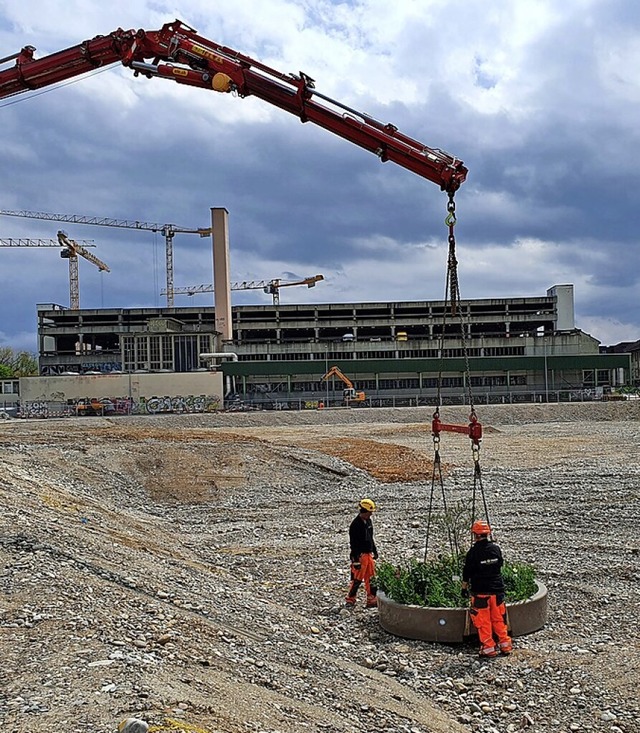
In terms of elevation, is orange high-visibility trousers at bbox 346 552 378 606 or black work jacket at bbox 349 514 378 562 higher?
black work jacket at bbox 349 514 378 562

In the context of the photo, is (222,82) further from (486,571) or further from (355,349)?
(355,349)

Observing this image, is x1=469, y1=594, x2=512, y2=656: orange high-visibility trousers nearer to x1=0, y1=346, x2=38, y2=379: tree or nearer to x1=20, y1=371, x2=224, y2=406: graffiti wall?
x1=20, y1=371, x2=224, y2=406: graffiti wall

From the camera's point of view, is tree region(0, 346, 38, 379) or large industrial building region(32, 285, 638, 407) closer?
large industrial building region(32, 285, 638, 407)

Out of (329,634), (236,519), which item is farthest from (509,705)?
(236,519)

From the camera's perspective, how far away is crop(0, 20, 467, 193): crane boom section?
13016 mm

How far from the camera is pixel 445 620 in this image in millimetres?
10094

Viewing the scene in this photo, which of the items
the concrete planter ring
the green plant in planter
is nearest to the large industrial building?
the green plant in planter

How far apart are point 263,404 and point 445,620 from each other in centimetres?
7035

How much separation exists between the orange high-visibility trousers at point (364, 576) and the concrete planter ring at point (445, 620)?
4.21ft

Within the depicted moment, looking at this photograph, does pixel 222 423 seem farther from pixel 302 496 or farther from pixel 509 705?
pixel 509 705

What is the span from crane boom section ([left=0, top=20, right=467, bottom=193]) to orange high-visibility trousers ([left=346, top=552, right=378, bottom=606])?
5.95 metres

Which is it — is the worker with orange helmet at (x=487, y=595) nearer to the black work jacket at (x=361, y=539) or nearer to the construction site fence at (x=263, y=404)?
the black work jacket at (x=361, y=539)

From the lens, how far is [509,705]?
323 inches

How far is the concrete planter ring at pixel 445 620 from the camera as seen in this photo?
1005cm
